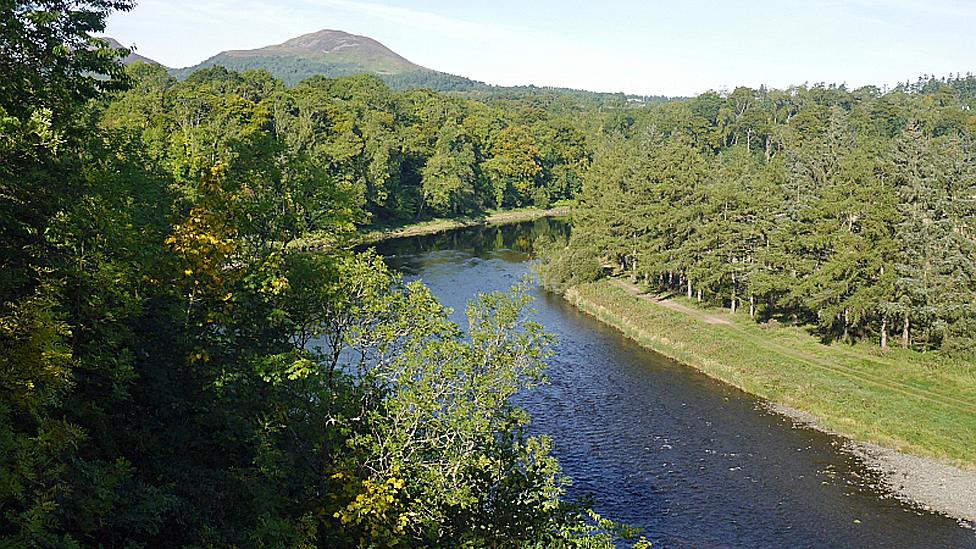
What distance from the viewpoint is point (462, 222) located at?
357 ft

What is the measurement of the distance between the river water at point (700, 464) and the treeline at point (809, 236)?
11.2 meters

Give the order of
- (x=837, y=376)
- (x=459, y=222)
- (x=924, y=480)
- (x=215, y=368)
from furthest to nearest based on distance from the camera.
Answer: (x=459, y=222) → (x=837, y=376) → (x=924, y=480) → (x=215, y=368)

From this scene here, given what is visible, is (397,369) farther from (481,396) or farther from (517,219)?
(517,219)

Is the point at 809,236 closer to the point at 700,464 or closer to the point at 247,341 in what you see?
the point at 700,464

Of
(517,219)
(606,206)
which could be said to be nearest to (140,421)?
(606,206)

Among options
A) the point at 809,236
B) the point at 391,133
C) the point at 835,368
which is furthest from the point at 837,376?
the point at 391,133

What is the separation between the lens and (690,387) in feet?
146

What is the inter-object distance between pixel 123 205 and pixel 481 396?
1099 cm

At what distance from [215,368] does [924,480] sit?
30462 mm

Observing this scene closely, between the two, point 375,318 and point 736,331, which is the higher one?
point 375,318

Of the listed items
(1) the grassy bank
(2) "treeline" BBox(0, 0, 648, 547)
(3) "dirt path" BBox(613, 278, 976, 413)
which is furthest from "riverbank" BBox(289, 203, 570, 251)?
(2) "treeline" BBox(0, 0, 648, 547)

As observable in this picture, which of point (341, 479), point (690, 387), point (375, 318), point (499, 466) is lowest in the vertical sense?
point (690, 387)

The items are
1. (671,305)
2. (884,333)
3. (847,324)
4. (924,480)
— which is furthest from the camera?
(671,305)

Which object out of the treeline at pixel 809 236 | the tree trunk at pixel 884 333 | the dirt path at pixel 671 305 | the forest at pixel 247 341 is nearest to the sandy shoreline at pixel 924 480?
the treeline at pixel 809 236
